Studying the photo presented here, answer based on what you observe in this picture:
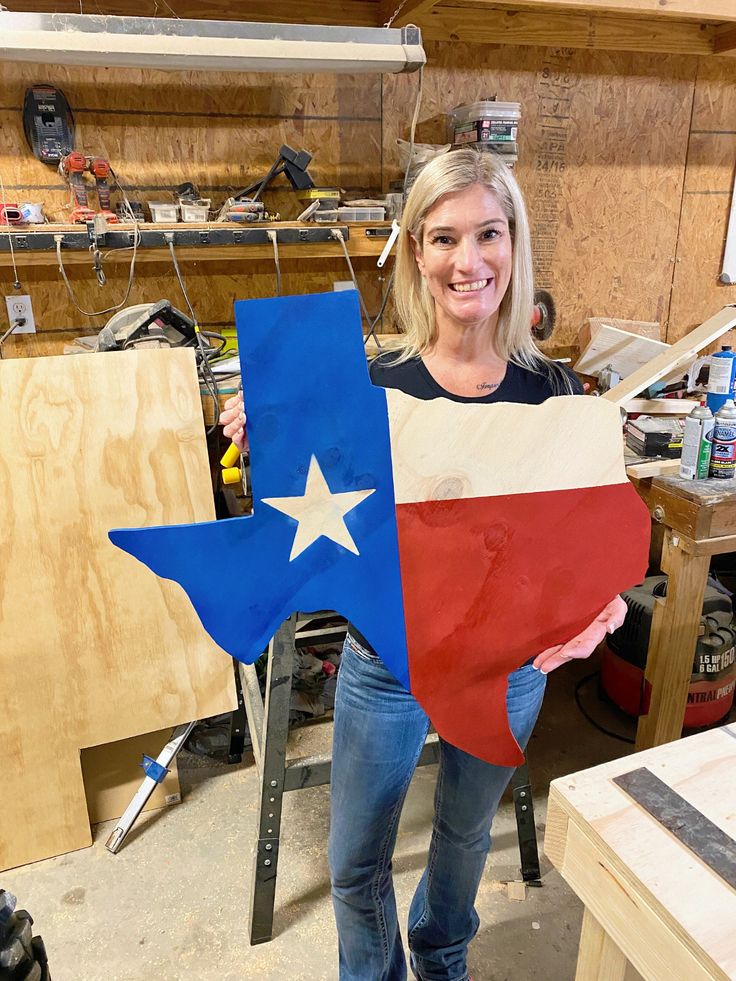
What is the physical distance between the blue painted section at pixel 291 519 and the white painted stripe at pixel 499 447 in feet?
0.09

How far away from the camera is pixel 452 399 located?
1030 mm

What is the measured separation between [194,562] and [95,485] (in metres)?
0.94

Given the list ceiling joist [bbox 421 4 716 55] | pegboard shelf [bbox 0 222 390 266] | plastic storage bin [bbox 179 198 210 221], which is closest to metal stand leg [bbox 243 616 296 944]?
pegboard shelf [bbox 0 222 390 266]

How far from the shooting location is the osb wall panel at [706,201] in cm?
267

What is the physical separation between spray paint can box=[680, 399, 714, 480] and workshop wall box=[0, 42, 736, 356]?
112 centimetres

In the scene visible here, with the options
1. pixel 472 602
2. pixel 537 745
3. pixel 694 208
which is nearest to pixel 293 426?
pixel 472 602

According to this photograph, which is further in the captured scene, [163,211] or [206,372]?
[163,211]

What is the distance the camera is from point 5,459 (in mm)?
1596

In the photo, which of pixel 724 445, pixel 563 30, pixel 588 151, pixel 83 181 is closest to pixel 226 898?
pixel 724 445

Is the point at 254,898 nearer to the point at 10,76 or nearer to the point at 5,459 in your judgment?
the point at 5,459

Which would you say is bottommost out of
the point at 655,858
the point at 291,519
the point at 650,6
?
the point at 655,858

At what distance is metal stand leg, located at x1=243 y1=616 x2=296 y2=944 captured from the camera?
1461 millimetres

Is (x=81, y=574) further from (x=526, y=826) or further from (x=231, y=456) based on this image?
(x=526, y=826)

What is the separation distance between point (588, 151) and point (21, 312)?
203cm
